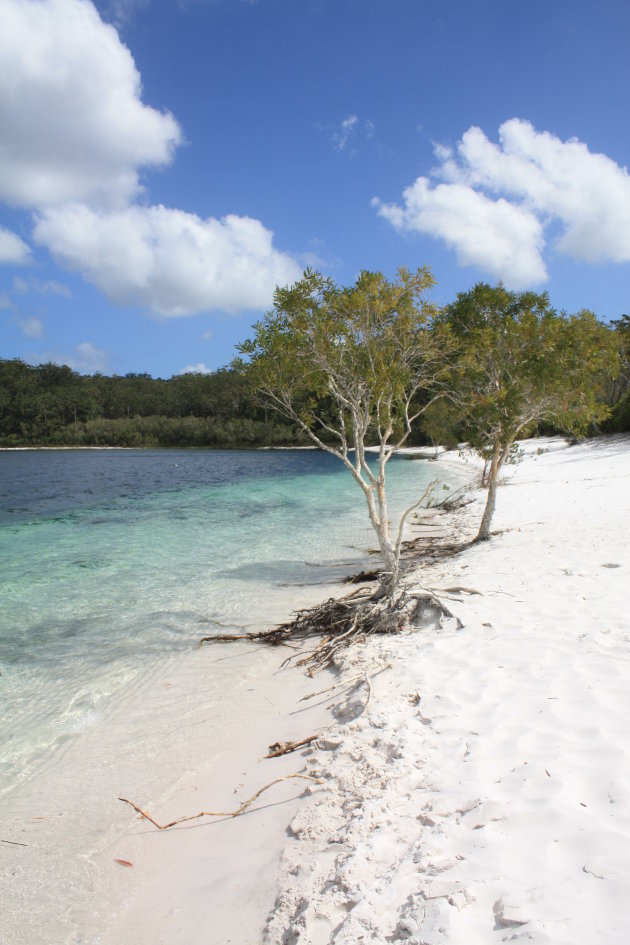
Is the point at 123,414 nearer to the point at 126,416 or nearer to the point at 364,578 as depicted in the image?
the point at 126,416

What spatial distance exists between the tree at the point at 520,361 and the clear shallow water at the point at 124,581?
18.4 feet

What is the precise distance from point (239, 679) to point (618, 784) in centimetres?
519

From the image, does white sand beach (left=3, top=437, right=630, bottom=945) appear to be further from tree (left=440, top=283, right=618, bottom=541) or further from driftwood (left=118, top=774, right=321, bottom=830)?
tree (left=440, top=283, right=618, bottom=541)

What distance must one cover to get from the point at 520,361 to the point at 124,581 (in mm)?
11389

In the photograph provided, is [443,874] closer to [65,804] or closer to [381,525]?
[65,804]

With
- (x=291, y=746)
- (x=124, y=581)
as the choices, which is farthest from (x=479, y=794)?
(x=124, y=581)

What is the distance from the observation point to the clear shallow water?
7.11m

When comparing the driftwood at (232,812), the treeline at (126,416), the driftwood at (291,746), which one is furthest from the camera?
the treeline at (126,416)

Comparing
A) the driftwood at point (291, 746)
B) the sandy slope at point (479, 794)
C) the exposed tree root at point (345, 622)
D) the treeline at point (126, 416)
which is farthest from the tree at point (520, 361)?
the treeline at point (126, 416)

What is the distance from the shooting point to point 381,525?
387 inches

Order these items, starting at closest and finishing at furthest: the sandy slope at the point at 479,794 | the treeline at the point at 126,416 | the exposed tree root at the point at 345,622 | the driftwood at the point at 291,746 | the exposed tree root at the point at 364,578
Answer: the sandy slope at the point at 479,794 → the driftwood at the point at 291,746 → the exposed tree root at the point at 345,622 → the exposed tree root at the point at 364,578 → the treeline at the point at 126,416

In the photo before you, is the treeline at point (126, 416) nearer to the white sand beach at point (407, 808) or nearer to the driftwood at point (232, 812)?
the white sand beach at point (407, 808)

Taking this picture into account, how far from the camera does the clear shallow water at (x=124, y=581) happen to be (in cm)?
711

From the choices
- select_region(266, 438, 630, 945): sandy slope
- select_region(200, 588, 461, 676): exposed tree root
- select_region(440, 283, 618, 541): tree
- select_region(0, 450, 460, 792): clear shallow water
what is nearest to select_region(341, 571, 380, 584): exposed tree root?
select_region(0, 450, 460, 792): clear shallow water
